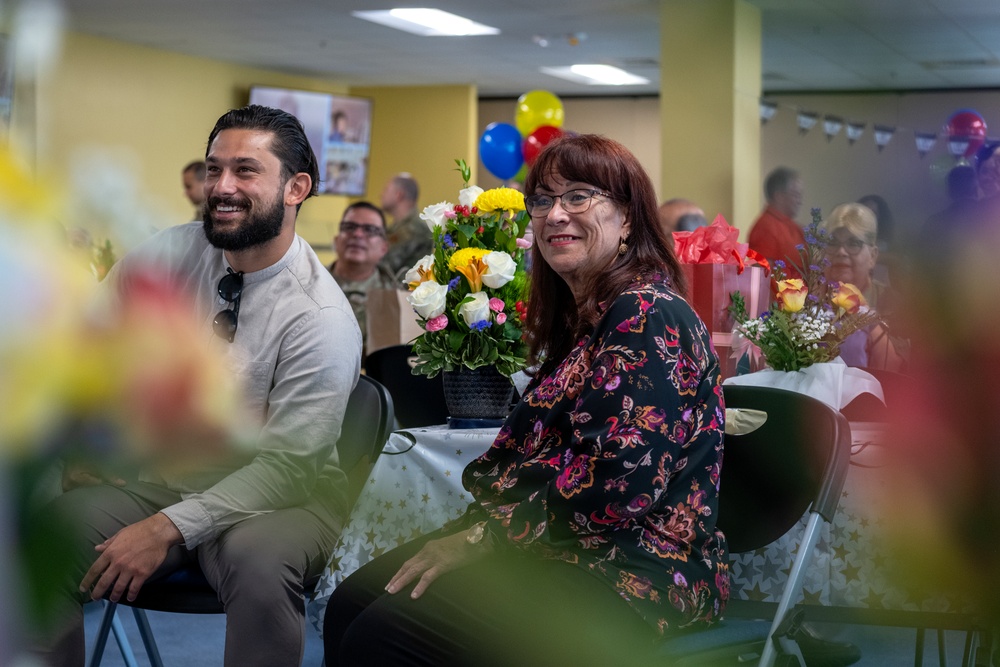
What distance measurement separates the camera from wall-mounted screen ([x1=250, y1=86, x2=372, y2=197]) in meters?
12.4

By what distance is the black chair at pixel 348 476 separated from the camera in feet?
6.06

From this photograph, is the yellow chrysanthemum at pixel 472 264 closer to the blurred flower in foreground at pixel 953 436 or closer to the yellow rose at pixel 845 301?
the yellow rose at pixel 845 301

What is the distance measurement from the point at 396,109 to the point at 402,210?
19.2ft

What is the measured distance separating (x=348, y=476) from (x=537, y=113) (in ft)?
22.8

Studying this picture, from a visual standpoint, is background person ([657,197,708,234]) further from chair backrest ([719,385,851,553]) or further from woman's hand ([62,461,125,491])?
woman's hand ([62,461,125,491])

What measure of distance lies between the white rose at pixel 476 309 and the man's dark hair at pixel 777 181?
5.25ft

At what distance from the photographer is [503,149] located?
8266 mm

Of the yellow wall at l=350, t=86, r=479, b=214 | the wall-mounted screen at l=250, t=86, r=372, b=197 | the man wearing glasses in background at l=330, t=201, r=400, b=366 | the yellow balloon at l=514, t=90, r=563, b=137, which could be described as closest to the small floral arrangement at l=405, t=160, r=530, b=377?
the man wearing glasses in background at l=330, t=201, r=400, b=366

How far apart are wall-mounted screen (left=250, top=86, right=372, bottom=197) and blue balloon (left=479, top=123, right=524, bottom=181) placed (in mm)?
4265

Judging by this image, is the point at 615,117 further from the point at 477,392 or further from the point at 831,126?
the point at 831,126

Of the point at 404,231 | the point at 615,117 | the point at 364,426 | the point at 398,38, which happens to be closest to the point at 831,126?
the point at 364,426

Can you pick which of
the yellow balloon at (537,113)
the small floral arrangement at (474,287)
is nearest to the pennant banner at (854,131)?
the small floral arrangement at (474,287)

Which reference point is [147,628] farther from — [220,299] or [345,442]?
[220,299]

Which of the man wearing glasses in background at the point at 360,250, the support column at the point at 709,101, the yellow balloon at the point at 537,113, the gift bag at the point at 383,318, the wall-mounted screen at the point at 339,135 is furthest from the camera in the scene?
the wall-mounted screen at the point at 339,135
